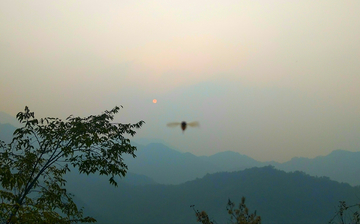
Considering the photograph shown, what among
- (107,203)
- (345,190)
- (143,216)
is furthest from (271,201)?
(107,203)

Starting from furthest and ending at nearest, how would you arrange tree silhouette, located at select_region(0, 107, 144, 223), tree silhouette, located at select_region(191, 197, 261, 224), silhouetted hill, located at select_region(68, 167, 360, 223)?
silhouetted hill, located at select_region(68, 167, 360, 223) < tree silhouette, located at select_region(0, 107, 144, 223) < tree silhouette, located at select_region(191, 197, 261, 224)

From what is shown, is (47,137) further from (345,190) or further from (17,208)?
(345,190)

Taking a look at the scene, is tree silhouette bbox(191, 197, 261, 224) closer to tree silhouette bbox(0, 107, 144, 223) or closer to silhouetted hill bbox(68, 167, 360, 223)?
tree silhouette bbox(0, 107, 144, 223)

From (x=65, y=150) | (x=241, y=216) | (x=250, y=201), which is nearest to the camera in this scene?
(x=241, y=216)

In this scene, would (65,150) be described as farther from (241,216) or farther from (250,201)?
(250,201)

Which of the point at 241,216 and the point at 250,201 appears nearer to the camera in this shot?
the point at 241,216

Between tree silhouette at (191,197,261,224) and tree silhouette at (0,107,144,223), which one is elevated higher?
tree silhouette at (0,107,144,223)

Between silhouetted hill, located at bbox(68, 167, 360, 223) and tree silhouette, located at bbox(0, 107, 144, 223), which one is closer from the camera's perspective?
tree silhouette, located at bbox(0, 107, 144, 223)

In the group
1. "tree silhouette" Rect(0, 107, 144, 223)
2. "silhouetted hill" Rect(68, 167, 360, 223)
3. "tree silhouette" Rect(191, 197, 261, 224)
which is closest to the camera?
"tree silhouette" Rect(191, 197, 261, 224)

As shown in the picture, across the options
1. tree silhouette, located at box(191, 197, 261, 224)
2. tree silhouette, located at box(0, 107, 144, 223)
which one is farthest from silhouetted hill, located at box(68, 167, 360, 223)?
tree silhouette, located at box(191, 197, 261, 224)

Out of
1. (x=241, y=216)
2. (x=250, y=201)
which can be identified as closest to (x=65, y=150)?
(x=241, y=216)
